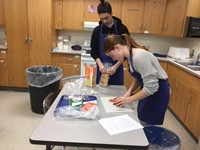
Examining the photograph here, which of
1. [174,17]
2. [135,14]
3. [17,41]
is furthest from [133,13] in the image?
[17,41]

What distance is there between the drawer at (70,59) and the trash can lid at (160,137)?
2321 millimetres

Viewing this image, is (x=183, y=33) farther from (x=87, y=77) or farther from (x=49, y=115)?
(x=49, y=115)

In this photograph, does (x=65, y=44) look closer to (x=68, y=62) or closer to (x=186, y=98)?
(x=68, y=62)

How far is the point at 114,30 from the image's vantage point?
7.15ft

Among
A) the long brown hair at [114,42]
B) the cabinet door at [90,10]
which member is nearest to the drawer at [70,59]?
the cabinet door at [90,10]

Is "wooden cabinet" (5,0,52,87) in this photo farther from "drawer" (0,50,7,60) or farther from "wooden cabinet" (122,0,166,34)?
"wooden cabinet" (122,0,166,34)

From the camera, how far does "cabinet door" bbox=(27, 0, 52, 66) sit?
3.42 m

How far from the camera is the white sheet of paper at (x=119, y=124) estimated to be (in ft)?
3.78

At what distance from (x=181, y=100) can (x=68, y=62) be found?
2062 mm

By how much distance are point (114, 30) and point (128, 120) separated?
121cm

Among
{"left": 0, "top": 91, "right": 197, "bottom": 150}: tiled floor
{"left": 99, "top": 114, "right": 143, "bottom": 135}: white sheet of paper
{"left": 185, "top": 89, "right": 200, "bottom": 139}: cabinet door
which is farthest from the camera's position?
{"left": 185, "top": 89, "right": 200, "bottom": 139}: cabinet door

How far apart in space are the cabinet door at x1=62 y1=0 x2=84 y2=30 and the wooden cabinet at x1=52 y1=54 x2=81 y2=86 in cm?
59

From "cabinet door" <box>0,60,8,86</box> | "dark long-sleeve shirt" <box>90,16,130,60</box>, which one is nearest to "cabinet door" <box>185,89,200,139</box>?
"dark long-sleeve shirt" <box>90,16,130,60</box>

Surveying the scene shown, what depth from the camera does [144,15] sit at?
365 cm
